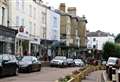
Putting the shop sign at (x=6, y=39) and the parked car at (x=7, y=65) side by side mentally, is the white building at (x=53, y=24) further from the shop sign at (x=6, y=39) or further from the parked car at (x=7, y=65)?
the parked car at (x=7, y=65)

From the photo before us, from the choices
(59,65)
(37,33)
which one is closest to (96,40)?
(37,33)

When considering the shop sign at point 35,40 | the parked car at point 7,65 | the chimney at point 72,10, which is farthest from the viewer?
the chimney at point 72,10

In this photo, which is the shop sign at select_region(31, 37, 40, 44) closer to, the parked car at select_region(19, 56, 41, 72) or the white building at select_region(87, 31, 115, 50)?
the parked car at select_region(19, 56, 41, 72)

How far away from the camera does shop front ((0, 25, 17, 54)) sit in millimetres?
42638

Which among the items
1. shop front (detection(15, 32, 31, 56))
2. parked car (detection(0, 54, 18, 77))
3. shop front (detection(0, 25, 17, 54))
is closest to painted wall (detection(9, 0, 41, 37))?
shop front (detection(15, 32, 31, 56))

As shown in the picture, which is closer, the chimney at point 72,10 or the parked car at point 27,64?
the parked car at point 27,64

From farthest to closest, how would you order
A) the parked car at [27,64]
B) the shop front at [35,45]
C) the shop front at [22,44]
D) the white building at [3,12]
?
the shop front at [35,45] → the shop front at [22,44] → the white building at [3,12] → the parked car at [27,64]

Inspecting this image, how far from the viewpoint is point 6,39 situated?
43.3 m

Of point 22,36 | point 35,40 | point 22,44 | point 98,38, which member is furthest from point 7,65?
point 98,38

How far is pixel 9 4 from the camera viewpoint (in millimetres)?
51344

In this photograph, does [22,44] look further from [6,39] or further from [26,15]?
[6,39]

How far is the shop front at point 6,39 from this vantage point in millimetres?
42638

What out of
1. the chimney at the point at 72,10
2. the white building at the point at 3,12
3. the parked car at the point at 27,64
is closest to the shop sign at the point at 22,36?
the white building at the point at 3,12

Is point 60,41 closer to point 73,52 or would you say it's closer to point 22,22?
point 73,52
